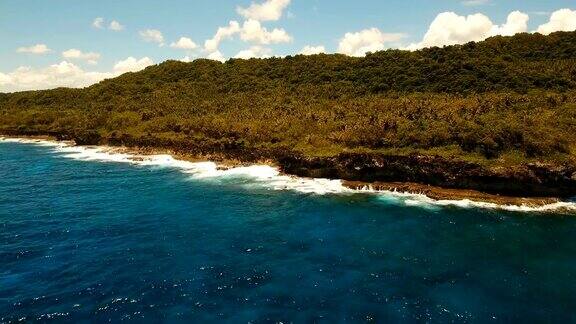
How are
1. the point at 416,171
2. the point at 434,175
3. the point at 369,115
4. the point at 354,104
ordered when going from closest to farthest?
1. the point at 434,175
2. the point at 416,171
3. the point at 369,115
4. the point at 354,104

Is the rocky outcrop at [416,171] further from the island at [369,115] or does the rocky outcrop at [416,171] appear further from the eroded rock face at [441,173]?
the island at [369,115]

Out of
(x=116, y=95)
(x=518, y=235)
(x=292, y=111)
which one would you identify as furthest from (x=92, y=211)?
(x=116, y=95)

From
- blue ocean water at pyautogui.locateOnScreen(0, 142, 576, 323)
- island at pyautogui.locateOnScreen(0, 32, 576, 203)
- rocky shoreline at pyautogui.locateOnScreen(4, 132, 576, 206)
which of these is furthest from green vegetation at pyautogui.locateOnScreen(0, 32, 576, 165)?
blue ocean water at pyautogui.locateOnScreen(0, 142, 576, 323)

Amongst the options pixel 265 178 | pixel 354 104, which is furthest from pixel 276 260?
pixel 354 104

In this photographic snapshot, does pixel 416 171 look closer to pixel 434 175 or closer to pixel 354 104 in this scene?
pixel 434 175

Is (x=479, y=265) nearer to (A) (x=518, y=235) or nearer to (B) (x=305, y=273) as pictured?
(A) (x=518, y=235)

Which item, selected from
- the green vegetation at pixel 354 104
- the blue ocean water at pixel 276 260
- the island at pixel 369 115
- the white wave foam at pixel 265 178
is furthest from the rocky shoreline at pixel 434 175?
the blue ocean water at pixel 276 260
